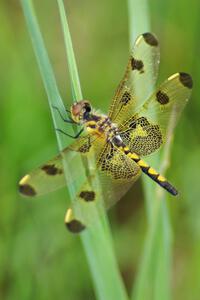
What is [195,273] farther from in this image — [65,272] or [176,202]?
[65,272]

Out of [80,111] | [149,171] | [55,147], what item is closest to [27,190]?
[80,111]

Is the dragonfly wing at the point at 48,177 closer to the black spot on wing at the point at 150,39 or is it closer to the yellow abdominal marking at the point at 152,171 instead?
the yellow abdominal marking at the point at 152,171

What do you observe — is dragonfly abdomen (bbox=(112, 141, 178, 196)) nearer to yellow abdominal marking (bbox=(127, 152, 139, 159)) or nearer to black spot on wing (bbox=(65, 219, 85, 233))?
yellow abdominal marking (bbox=(127, 152, 139, 159))

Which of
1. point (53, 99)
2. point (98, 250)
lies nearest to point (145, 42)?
point (53, 99)

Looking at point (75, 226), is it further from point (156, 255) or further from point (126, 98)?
point (126, 98)

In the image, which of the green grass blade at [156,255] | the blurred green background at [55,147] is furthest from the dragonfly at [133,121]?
the blurred green background at [55,147]

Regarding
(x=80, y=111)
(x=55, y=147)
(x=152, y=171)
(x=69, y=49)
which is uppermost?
(x=69, y=49)
